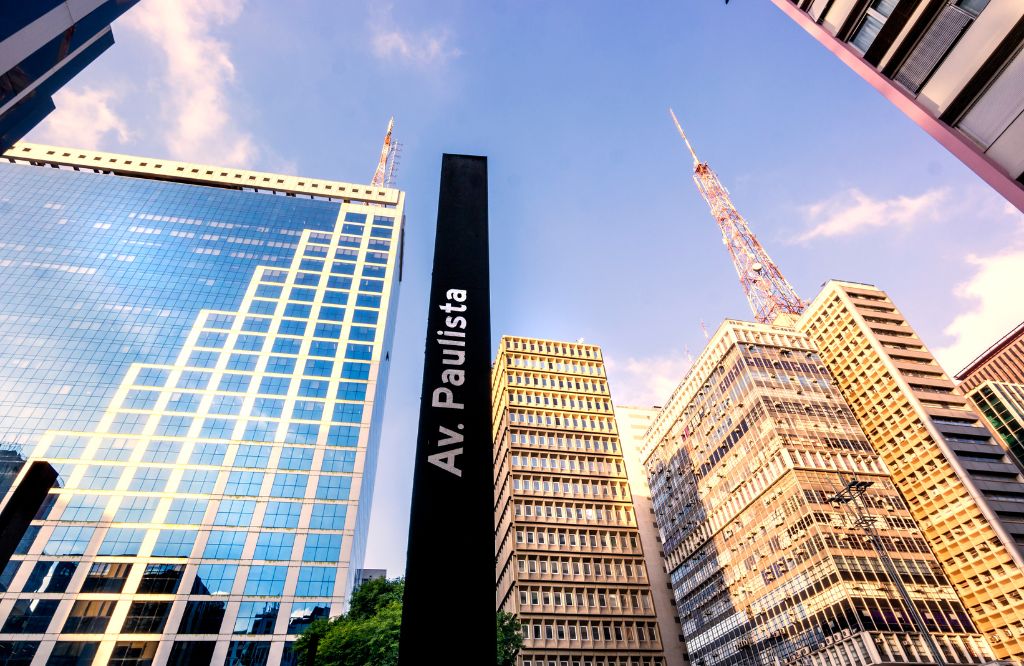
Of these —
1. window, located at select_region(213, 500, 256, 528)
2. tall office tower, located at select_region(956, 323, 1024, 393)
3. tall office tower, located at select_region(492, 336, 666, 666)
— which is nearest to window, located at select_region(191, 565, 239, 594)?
window, located at select_region(213, 500, 256, 528)

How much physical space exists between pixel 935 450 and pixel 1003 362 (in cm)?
8124

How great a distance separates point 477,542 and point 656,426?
101m

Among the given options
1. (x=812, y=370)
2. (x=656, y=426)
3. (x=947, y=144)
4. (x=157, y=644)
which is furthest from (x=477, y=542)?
(x=656, y=426)

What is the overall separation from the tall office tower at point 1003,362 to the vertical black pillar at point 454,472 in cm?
15213

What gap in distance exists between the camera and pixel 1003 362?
12694 cm

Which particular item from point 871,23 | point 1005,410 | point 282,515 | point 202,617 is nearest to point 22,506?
point 871,23

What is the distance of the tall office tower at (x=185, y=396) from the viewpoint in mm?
56000

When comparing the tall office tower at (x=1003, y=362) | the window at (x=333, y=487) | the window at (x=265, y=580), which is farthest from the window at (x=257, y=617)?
the tall office tower at (x=1003, y=362)

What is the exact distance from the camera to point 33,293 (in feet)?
260

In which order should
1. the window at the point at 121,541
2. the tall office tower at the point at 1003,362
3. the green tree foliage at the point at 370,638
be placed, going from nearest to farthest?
the green tree foliage at the point at 370,638
the window at the point at 121,541
the tall office tower at the point at 1003,362

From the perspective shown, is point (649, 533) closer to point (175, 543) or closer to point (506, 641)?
point (506, 641)

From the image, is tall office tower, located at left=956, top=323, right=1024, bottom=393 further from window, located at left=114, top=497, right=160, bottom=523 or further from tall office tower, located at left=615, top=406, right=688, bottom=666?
window, located at left=114, top=497, right=160, bottom=523

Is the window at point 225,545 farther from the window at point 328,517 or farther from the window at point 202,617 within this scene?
the window at point 328,517

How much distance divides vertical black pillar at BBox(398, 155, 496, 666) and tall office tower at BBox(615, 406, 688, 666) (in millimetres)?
66952
